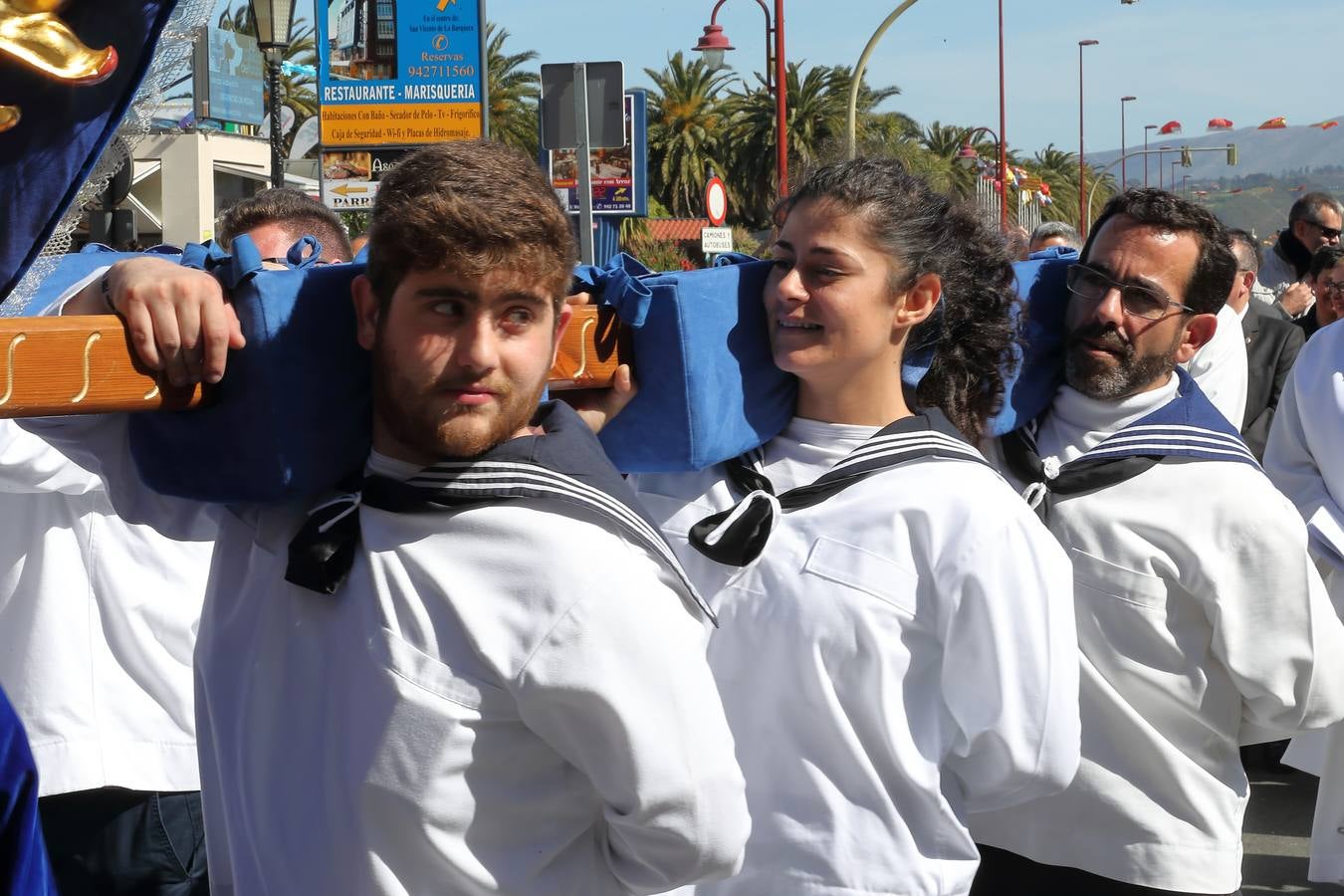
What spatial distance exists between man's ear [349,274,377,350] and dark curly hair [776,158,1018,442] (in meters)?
1.04

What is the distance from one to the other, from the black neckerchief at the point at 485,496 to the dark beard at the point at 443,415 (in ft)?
0.09

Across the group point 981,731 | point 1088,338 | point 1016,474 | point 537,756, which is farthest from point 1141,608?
point 537,756

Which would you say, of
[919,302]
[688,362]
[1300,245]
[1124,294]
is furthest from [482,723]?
[1300,245]

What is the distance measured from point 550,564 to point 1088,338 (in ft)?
5.48

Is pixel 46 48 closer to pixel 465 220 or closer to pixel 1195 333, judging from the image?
pixel 465 220

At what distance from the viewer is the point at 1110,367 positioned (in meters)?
3.18

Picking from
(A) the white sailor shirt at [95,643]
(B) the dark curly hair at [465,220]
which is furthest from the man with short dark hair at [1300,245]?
(B) the dark curly hair at [465,220]

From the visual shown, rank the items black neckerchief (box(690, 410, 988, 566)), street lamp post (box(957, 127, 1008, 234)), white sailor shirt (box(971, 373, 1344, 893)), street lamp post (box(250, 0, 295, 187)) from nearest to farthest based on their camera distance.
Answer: black neckerchief (box(690, 410, 988, 566)) → white sailor shirt (box(971, 373, 1344, 893)) → street lamp post (box(250, 0, 295, 187)) → street lamp post (box(957, 127, 1008, 234))

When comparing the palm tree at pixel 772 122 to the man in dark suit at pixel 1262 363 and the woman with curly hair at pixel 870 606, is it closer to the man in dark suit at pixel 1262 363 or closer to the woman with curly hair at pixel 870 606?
the man in dark suit at pixel 1262 363

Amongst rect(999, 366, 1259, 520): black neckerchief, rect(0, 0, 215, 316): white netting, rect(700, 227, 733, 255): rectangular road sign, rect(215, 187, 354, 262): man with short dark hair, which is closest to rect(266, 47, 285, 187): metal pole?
rect(700, 227, 733, 255): rectangular road sign

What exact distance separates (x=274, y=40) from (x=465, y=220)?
1018 cm

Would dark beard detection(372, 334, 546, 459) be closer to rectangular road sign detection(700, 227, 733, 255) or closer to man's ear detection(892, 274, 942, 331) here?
man's ear detection(892, 274, 942, 331)

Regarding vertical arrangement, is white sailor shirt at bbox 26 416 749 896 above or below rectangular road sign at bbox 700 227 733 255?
below

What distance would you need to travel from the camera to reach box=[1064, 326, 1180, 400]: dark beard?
10.4 feet
